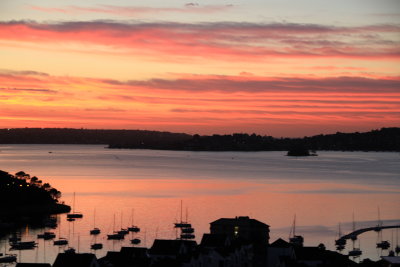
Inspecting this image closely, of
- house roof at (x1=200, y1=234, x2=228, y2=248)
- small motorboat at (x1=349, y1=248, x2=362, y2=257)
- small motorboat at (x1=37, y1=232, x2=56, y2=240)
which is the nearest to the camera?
house roof at (x1=200, y1=234, x2=228, y2=248)

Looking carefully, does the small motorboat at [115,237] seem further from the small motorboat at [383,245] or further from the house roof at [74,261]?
the house roof at [74,261]

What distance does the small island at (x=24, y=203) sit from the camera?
5719 centimetres

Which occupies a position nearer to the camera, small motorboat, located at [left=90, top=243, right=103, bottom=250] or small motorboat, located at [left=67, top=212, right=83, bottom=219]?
small motorboat, located at [left=90, top=243, right=103, bottom=250]

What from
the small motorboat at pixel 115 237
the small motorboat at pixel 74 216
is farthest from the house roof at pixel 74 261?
the small motorboat at pixel 74 216

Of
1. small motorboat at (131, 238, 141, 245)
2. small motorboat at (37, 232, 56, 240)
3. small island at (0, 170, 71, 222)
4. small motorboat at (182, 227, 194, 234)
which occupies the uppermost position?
small island at (0, 170, 71, 222)

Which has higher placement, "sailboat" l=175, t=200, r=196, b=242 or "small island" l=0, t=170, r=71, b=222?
"small island" l=0, t=170, r=71, b=222

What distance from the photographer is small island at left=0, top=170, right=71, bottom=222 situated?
188ft

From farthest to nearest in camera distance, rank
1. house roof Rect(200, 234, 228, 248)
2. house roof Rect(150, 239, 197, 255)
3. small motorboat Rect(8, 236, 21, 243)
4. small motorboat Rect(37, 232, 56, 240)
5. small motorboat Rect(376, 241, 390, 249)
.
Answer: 1. small motorboat Rect(37, 232, 56, 240)
2. small motorboat Rect(376, 241, 390, 249)
3. small motorboat Rect(8, 236, 21, 243)
4. house roof Rect(200, 234, 228, 248)
5. house roof Rect(150, 239, 197, 255)

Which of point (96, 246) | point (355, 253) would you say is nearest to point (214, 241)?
point (355, 253)

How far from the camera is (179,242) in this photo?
88.8 feet

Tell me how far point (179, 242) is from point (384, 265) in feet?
25.9

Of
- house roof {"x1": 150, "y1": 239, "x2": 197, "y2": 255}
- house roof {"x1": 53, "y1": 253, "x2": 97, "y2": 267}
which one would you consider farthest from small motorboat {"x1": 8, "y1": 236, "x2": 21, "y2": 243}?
house roof {"x1": 53, "y1": 253, "x2": 97, "y2": 267}

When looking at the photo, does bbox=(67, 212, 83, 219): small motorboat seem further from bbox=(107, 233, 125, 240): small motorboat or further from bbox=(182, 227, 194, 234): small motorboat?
bbox=(182, 227, 194, 234): small motorboat

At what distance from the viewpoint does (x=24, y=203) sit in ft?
197
